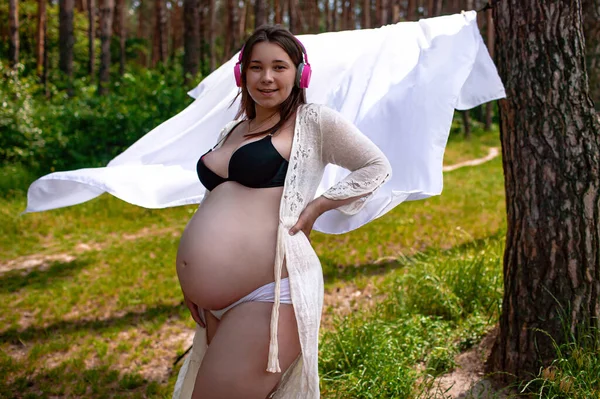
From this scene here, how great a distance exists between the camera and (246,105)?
2.53 metres

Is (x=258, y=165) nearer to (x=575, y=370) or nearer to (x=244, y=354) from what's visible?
(x=244, y=354)

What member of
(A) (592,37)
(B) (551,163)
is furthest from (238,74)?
(A) (592,37)

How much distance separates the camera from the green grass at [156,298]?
4.04m

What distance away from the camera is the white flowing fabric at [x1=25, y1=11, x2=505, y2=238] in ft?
9.46

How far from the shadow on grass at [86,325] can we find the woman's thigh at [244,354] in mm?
3209

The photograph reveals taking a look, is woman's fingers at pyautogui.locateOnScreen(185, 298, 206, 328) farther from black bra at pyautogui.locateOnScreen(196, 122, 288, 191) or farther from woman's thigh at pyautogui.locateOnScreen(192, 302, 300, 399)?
black bra at pyautogui.locateOnScreen(196, 122, 288, 191)

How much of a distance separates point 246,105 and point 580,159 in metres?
1.83

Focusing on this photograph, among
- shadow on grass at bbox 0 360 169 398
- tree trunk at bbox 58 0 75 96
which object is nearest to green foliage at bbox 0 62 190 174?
tree trunk at bbox 58 0 75 96

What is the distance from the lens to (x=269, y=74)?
7.48 feet

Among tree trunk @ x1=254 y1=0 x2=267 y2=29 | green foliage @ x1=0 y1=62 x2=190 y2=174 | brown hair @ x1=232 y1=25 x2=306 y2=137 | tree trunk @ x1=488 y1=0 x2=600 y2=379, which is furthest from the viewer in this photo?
tree trunk @ x1=254 y1=0 x2=267 y2=29

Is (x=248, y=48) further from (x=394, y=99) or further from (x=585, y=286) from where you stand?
(x=585, y=286)

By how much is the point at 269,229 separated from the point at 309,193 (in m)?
0.24

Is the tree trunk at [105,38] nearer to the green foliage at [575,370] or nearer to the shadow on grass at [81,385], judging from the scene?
the shadow on grass at [81,385]

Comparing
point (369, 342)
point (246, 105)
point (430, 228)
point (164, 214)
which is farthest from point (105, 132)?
point (246, 105)
